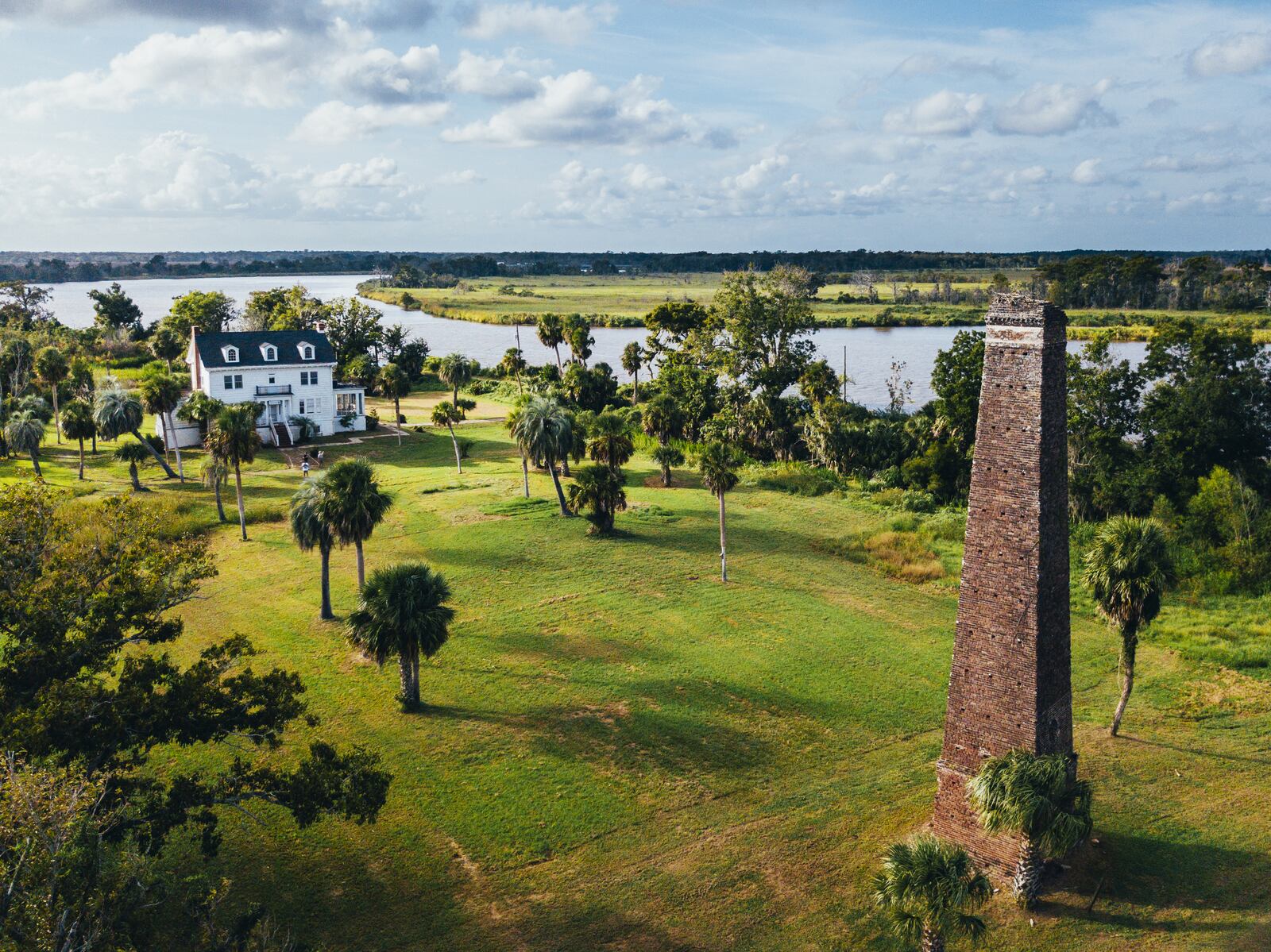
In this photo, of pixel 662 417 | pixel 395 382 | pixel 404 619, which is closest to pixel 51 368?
pixel 395 382

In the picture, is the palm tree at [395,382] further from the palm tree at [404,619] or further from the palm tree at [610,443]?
the palm tree at [404,619]

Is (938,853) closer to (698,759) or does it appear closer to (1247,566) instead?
(698,759)

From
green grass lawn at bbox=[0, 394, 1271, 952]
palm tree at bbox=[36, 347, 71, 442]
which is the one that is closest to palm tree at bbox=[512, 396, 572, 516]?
green grass lawn at bbox=[0, 394, 1271, 952]

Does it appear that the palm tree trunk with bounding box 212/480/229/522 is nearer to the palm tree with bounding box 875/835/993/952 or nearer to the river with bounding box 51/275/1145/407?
the palm tree with bounding box 875/835/993/952

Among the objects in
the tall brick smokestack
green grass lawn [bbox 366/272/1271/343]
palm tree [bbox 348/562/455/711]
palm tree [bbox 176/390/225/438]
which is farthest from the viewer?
green grass lawn [bbox 366/272/1271/343]

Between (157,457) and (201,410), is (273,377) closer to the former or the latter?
(157,457)

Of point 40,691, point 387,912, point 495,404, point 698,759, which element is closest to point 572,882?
point 387,912
